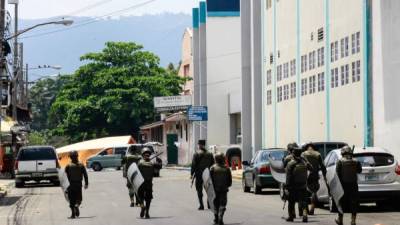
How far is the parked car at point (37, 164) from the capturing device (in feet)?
127

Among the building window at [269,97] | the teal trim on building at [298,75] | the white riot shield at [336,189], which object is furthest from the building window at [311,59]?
the white riot shield at [336,189]

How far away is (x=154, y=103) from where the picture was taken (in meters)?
80.9

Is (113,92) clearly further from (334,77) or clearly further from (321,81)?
(334,77)

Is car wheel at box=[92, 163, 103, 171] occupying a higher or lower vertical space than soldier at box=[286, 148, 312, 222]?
lower

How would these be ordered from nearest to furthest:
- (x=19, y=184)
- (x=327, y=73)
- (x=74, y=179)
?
(x=74, y=179) → (x=327, y=73) → (x=19, y=184)

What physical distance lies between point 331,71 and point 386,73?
727 cm

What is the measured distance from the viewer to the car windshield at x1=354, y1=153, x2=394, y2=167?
21.3 metres

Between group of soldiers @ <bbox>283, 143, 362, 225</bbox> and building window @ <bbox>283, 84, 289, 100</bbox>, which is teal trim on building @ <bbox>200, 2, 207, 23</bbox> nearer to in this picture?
building window @ <bbox>283, 84, 289, 100</bbox>

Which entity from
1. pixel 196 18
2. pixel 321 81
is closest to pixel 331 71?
pixel 321 81

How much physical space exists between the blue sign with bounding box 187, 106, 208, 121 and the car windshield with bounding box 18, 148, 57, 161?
97.7 feet

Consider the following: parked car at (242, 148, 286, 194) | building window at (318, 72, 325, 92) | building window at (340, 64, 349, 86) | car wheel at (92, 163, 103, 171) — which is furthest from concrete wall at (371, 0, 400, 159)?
car wheel at (92, 163, 103, 171)

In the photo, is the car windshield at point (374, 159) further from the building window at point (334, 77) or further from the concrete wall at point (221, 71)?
the concrete wall at point (221, 71)

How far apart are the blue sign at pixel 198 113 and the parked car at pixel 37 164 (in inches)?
1168

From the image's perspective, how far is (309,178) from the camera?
20500mm
